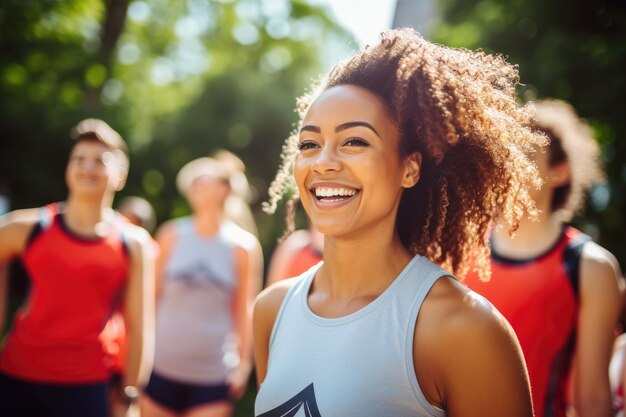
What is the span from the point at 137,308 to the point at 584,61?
24.9ft

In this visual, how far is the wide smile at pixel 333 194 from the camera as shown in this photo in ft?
6.20

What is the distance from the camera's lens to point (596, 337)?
242 centimetres

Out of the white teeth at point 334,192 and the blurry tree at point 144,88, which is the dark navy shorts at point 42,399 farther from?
the blurry tree at point 144,88

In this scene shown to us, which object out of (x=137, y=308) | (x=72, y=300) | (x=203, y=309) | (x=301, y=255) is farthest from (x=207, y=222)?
(x=72, y=300)

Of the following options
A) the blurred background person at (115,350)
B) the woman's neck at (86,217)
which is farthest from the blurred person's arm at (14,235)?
the blurred background person at (115,350)

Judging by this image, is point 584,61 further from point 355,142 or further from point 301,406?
point 301,406

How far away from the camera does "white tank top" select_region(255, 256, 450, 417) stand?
166 cm

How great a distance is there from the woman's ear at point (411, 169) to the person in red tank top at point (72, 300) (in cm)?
238

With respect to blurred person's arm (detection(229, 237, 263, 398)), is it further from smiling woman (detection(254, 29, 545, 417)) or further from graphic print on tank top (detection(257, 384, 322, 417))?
graphic print on tank top (detection(257, 384, 322, 417))

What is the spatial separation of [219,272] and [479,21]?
7553 mm

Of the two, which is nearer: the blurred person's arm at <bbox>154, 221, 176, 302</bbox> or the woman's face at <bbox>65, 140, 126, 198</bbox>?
the woman's face at <bbox>65, 140, 126, 198</bbox>

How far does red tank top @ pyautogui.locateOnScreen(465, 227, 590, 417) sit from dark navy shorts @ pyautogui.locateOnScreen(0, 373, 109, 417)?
253 cm

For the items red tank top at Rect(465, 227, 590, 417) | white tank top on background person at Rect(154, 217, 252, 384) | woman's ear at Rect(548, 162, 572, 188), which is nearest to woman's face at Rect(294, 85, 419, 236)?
red tank top at Rect(465, 227, 590, 417)

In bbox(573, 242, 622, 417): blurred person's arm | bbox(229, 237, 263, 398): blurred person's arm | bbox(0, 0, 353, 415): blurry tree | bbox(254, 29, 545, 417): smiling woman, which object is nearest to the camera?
bbox(254, 29, 545, 417): smiling woman
